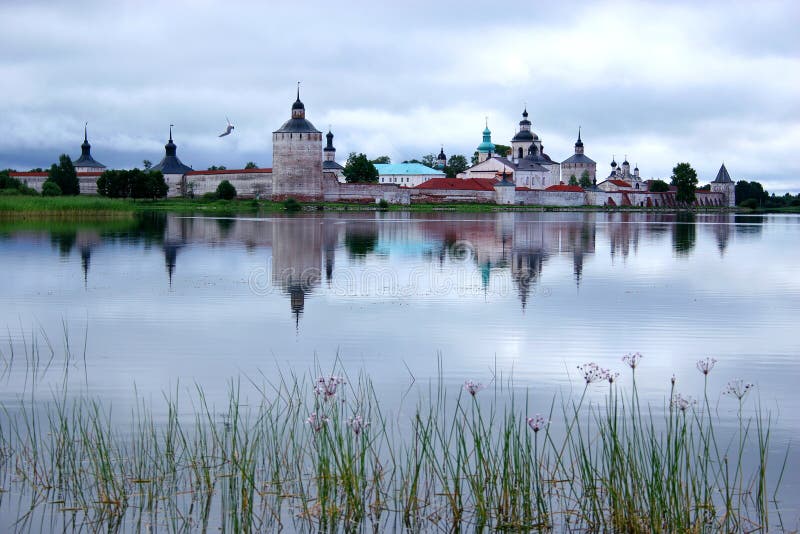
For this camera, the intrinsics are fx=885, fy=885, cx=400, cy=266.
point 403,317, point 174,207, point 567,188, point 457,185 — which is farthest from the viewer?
point 567,188

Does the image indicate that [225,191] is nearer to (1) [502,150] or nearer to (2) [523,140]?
(2) [523,140]

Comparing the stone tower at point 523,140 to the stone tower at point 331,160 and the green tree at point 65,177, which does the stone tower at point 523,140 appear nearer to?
the stone tower at point 331,160

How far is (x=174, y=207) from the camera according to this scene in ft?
164

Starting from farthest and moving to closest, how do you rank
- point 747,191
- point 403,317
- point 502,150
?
point 747,191 → point 502,150 → point 403,317

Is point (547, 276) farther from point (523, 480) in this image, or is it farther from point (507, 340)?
point (523, 480)

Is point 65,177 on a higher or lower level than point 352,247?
higher

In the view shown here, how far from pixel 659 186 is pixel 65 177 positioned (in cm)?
5816

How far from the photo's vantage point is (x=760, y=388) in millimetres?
5594

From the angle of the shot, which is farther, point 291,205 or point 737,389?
point 291,205

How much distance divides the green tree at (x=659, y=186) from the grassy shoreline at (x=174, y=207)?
1165cm

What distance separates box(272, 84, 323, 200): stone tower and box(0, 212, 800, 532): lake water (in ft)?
131

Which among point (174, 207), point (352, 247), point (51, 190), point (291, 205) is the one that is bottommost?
point (352, 247)

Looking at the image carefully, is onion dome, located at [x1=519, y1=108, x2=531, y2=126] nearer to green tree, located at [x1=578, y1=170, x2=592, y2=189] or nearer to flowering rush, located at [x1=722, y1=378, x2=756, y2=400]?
green tree, located at [x1=578, y1=170, x2=592, y2=189]

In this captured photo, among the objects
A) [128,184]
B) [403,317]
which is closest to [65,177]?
[128,184]
